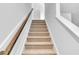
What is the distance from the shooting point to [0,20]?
6.04 meters

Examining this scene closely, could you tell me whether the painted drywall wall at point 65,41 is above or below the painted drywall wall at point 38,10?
below

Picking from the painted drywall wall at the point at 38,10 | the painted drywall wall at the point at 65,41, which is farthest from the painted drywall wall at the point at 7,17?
the painted drywall wall at the point at 38,10

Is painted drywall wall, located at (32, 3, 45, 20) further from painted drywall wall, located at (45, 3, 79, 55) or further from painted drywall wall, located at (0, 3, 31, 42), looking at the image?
painted drywall wall, located at (45, 3, 79, 55)

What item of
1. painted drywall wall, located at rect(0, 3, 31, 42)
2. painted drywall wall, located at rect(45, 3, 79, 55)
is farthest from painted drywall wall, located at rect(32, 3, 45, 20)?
painted drywall wall, located at rect(45, 3, 79, 55)

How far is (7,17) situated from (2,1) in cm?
64

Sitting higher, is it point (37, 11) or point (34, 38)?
point (37, 11)

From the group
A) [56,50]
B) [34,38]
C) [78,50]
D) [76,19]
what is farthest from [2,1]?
[78,50]

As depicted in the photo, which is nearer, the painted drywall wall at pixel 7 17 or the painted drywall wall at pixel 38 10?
the painted drywall wall at pixel 7 17

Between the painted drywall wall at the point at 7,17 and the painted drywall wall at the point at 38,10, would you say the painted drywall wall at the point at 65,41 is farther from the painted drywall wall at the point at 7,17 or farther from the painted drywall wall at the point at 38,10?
the painted drywall wall at the point at 38,10

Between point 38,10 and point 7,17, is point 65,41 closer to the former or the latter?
point 7,17

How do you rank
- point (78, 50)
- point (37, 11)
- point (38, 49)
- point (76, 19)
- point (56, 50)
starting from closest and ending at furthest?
1. point (78, 50)
2. point (76, 19)
3. point (56, 50)
4. point (38, 49)
5. point (37, 11)

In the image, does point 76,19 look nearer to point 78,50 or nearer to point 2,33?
point 78,50

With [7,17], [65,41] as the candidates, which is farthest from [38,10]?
[65,41]

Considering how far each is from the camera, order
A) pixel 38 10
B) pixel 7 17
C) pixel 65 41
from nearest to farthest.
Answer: pixel 65 41
pixel 7 17
pixel 38 10
